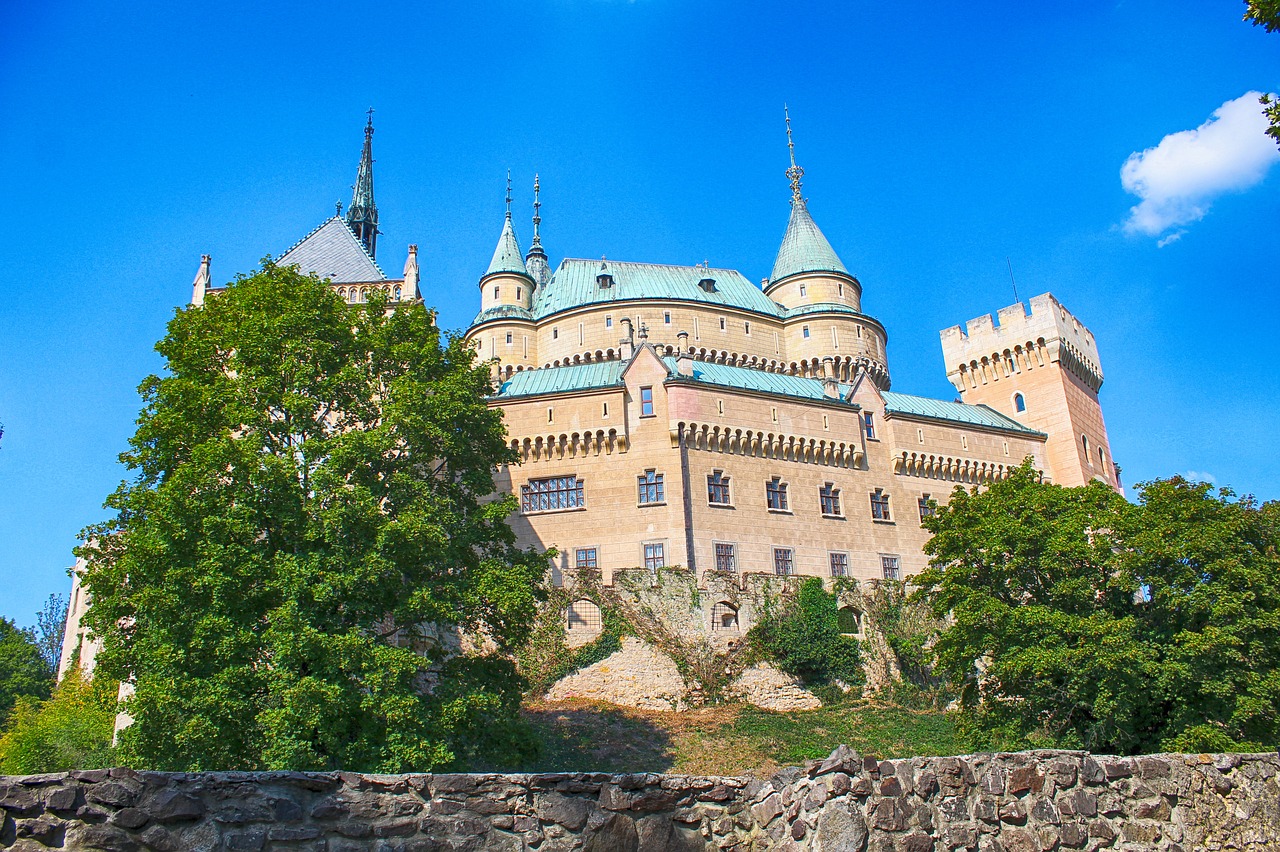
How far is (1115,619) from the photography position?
24578mm

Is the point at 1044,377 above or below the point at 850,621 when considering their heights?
above

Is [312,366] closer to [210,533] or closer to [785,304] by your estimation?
[210,533]

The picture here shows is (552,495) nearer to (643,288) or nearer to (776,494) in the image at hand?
(776,494)

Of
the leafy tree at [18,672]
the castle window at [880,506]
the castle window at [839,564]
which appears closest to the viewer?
the castle window at [839,564]

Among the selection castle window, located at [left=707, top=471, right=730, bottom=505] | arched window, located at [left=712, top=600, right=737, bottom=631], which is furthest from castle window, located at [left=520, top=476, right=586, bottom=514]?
arched window, located at [left=712, top=600, right=737, bottom=631]

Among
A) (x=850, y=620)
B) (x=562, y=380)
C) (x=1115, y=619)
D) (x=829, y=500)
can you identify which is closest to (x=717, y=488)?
(x=829, y=500)

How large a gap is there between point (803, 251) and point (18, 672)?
5769cm

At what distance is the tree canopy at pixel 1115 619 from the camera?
927 inches

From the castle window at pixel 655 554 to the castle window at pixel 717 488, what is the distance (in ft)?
10.4

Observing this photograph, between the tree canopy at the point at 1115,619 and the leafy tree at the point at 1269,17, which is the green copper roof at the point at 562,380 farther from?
the leafy tree at the point at 1269,17

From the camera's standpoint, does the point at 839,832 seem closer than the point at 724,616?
Yes

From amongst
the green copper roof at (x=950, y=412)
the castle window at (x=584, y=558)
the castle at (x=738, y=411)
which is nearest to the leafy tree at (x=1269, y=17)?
the castle at (x=738, y=411)

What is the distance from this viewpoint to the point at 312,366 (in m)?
23.2

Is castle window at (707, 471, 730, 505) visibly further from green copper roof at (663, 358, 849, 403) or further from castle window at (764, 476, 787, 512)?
green copper roof at (663, 358, 849, 403)
